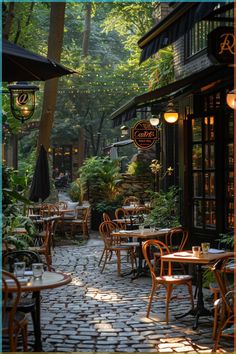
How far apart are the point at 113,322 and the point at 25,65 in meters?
3.31

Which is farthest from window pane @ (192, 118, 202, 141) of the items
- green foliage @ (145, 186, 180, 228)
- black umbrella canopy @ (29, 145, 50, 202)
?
black umbrella canopy @ (29, 145, 50, 202)

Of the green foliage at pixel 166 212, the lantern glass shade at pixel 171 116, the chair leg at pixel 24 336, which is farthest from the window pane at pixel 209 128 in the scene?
the chair leg at pixel 24 336

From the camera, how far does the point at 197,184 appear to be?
1095 cm

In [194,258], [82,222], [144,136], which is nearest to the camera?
[194,258]

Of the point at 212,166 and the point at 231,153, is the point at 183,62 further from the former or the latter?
the point at 231,153

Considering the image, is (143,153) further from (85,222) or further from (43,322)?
(43,322)

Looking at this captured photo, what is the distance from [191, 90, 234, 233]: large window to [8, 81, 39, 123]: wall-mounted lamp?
3190 millimetres

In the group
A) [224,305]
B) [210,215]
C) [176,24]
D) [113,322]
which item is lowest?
[113,322]

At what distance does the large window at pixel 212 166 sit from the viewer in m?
9.93

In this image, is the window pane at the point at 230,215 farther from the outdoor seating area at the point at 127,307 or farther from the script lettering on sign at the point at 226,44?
the script lettering on sign at the point at 226,44

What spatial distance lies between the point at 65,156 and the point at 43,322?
3557cm

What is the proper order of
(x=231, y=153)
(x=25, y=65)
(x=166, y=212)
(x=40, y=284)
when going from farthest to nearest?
(x=166, y=212) < (x=231, y=153) < (x=25, y=65) < (x=40, y=284)

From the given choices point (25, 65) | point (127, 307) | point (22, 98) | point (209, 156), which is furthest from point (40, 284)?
point (22, 98)

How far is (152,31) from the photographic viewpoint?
6.81 metres
